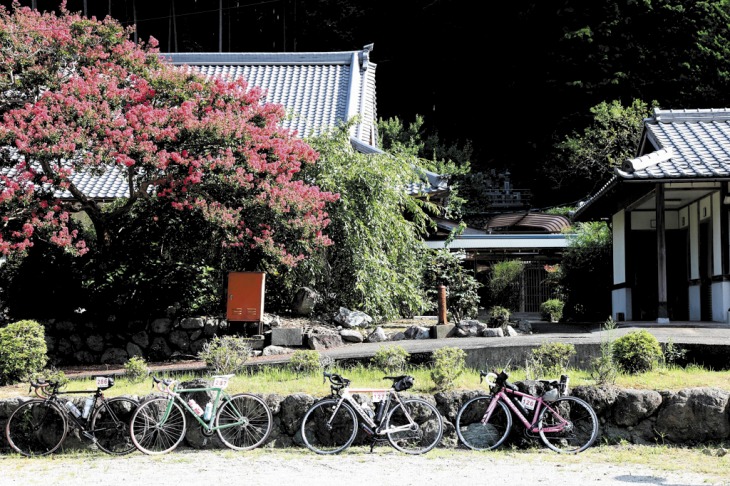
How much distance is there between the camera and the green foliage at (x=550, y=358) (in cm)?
1039

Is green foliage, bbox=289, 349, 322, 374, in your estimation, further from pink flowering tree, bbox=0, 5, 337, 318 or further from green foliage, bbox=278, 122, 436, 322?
green foliage, bbox=278, 122, 436, 322

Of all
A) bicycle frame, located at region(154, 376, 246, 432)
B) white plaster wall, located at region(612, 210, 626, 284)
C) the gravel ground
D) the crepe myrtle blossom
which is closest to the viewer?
the gravel ground

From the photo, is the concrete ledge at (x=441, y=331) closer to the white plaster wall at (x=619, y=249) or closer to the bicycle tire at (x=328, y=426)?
the white plaster wall at (x=619, y=249)

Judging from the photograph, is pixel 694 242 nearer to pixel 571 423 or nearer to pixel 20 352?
pixel 571 423

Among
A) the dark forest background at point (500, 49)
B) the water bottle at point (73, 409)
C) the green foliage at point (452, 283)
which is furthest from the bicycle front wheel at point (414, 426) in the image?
the dark forest background at point (500, 49)

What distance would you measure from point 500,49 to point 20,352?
102ft

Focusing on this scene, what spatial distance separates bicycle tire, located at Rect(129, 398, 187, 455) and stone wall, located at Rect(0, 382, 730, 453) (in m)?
0.17

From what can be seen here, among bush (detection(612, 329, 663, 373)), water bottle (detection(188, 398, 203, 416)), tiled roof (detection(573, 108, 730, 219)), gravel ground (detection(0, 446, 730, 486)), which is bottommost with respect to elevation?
gravel ground (detection(0, 446, 730, 486))

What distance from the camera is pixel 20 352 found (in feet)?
37.0

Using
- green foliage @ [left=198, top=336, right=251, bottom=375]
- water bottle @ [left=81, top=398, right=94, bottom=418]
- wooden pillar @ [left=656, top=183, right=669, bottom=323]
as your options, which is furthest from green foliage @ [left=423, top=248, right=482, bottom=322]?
water bottle @ [left=81, top=398, right=94, bottom=418]

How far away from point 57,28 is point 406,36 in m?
28.1

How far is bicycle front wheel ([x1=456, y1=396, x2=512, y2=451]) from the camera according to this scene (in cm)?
891

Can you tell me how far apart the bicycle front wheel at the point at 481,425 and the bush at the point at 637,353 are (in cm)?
199

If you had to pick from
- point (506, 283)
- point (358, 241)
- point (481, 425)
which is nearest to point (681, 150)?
point (358, 241)
